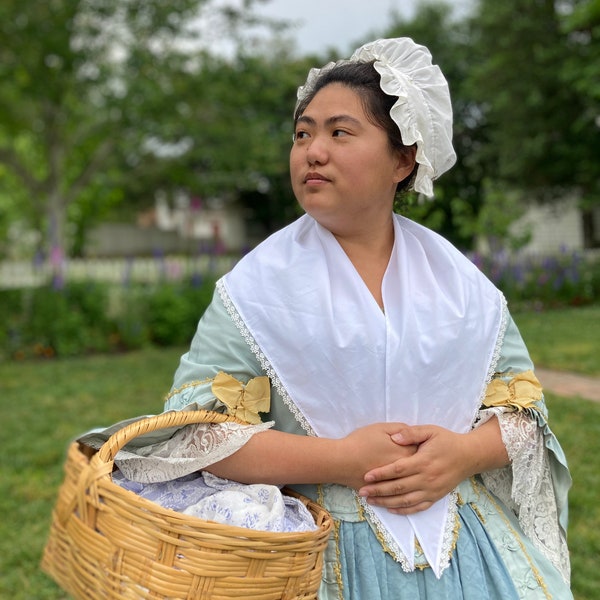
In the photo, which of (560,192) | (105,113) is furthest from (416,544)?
(560,192)

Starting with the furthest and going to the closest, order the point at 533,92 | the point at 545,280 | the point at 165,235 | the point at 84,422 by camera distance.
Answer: the point at 165,235, the point at 533,92, the point at 545,280, the point at 84,422

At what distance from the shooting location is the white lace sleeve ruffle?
1540 millimetres

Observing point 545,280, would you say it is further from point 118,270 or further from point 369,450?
point 369,450

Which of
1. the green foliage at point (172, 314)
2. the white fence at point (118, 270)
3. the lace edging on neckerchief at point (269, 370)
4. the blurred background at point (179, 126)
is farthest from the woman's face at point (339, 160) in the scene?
the white fence at point (118, 270)

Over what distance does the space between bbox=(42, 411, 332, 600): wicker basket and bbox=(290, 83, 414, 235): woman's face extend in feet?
1.94

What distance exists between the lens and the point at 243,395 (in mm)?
1462

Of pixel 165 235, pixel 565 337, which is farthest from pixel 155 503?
Answer: pixel 165 235

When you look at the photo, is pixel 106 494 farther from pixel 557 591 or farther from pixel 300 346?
pixel 557 591

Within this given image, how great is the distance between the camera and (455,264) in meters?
1.63

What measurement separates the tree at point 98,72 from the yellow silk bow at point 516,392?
8078 millimetres

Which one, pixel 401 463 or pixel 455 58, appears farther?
pixel 455 58

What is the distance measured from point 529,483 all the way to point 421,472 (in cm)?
32

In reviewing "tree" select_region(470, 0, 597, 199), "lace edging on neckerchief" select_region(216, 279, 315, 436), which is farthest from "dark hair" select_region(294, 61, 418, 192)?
"tree" select_region(470, 0, 597, 199)

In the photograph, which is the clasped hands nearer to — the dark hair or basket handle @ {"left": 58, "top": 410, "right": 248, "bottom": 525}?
basket handle @ {"left": 58, "top": 410, "right": 248, "bottom": 525}
